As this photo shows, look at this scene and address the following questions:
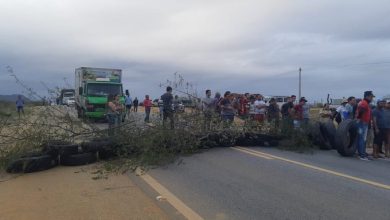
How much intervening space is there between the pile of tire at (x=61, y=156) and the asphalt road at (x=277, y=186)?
1696 mm

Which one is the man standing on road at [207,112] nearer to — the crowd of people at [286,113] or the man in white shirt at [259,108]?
the crowd of people at [286,113]

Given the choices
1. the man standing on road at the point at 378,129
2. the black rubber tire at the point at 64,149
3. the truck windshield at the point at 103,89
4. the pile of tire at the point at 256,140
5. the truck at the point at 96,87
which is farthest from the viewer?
the truck windshield at the point at 103,89

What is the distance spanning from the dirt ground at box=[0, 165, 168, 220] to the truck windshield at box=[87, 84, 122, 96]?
1654 cm

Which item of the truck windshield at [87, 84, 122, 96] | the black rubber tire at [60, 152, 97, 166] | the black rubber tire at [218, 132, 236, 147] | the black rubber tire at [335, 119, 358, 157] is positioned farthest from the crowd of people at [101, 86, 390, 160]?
the truck windshield at [87, 84, 122, 96]

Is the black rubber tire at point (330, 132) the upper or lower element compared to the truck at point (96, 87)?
lower

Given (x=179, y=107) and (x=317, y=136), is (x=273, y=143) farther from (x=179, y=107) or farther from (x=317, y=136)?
(x=179, y=107)

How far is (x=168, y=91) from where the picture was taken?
50.8 ft

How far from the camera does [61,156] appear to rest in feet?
35.5

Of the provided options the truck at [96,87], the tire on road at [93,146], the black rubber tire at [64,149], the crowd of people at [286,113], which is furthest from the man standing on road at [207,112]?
the truck at [96,87]

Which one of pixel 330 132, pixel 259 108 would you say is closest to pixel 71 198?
pixel 330 132

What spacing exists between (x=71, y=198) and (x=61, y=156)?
3452mm

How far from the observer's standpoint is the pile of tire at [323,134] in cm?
1460

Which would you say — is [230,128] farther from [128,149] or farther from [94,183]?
[94,183]

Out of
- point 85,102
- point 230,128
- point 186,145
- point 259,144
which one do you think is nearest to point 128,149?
point 186,145
